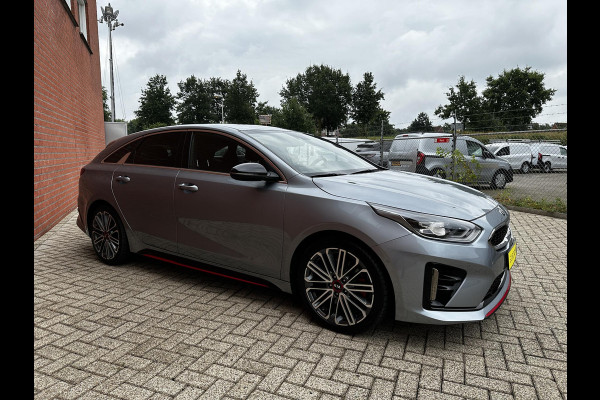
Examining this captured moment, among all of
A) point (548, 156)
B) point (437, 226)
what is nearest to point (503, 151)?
point (548, 156)

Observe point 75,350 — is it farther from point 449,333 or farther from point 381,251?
point 449,333

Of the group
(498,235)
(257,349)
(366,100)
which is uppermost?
(366,100)

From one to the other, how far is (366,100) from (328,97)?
6.34m

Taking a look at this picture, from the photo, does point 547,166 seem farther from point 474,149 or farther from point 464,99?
point 464,99

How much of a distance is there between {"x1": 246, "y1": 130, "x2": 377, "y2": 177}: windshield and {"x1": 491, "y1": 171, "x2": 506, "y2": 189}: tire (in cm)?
934

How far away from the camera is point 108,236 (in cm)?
461

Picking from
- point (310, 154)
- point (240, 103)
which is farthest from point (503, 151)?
point (240, 103)

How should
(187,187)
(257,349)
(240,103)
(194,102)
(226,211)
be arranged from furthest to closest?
(194,102) < (240,103) < (187,187) < (226,211) < (257,349)

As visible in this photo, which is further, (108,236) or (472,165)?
(472,165)

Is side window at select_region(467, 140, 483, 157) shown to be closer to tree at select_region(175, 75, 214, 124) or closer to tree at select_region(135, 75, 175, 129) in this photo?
tree at select_region(135, 75, 175, 129)

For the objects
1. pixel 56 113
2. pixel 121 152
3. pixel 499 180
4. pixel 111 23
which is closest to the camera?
pixel 121 152

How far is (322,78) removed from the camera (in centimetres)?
7088

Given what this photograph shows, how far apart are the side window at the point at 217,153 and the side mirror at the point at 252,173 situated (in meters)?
0.17

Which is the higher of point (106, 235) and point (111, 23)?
point (111, 23)
